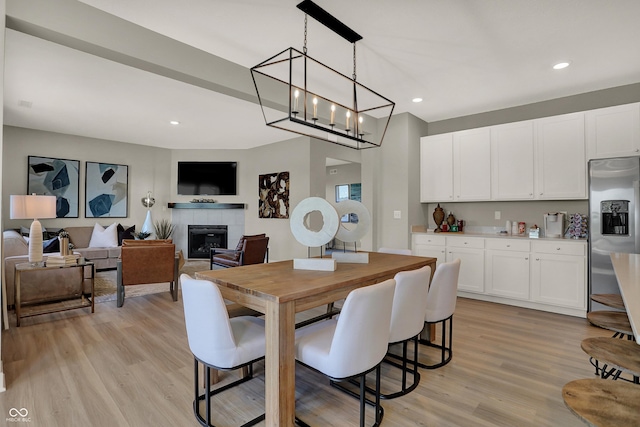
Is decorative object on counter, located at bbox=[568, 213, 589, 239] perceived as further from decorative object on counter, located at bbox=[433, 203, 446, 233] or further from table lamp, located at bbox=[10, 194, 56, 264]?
table lamp, located at bbox=[10, 194, 56, 264]

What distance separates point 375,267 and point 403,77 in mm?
2313

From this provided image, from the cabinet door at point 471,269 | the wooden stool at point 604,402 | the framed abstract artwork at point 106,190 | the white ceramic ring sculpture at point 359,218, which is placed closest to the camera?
the wooden stool at point 604,402

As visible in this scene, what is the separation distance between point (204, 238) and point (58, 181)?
295 centimetres

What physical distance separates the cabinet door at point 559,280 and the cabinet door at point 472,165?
43.3 inches

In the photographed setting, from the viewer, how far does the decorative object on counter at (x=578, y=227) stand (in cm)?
386

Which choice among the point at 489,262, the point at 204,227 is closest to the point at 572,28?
the point at 489,262

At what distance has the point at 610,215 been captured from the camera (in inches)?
134

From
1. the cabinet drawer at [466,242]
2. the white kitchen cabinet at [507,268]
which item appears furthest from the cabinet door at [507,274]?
the cabinet drawer at [466,242]

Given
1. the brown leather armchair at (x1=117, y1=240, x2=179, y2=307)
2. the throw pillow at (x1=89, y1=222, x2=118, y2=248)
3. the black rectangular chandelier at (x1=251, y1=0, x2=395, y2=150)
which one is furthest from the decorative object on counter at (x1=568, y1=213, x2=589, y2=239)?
the throw pillow at (x1=89, y1=222, x2=118, y2=248)

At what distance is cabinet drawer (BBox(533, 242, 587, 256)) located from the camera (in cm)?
363

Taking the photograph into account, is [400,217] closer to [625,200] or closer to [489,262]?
[489,262]

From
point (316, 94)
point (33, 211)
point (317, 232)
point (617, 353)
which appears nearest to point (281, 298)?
point (317, 232)

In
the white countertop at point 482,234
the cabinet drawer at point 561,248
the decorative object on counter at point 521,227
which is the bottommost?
the cabinet drawer at point 561,248

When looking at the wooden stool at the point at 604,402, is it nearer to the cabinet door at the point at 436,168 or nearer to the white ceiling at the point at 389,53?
the white ceiling at the point at 389,53
